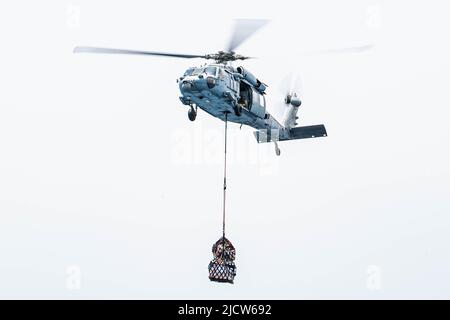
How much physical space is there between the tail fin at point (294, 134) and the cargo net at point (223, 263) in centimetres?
892

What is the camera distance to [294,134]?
39.5 meters

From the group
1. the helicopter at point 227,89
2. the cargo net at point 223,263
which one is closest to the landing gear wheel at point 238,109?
the helicopter at point 227,89

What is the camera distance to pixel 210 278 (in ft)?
100

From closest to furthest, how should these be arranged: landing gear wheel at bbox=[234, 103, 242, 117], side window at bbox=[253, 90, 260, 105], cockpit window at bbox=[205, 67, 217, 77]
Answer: cockpit window at bbox=[205, 67, 217, 77]
landing gear wheel at bbox=[234, 103, 242, 117]
side window at bbox=[253, 90, 260, 105]

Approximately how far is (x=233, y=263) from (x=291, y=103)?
11614 mm

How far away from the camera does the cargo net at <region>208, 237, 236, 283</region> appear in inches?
1204

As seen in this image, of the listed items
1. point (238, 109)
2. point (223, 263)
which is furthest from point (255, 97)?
point (223, 263)

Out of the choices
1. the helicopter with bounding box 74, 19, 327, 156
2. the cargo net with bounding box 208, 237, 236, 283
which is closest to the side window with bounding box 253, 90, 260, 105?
the helicopter with bounding box 74, 19, 327, 156

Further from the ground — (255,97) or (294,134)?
(255,97)

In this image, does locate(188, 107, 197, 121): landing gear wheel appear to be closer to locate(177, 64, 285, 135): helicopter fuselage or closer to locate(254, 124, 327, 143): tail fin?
locate(177, 64, 285, 135): helicopter fuselage

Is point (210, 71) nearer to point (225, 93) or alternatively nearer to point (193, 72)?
point (193, 72)

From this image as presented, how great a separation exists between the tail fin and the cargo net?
892 centimetres

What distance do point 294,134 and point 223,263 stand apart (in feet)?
34.6
